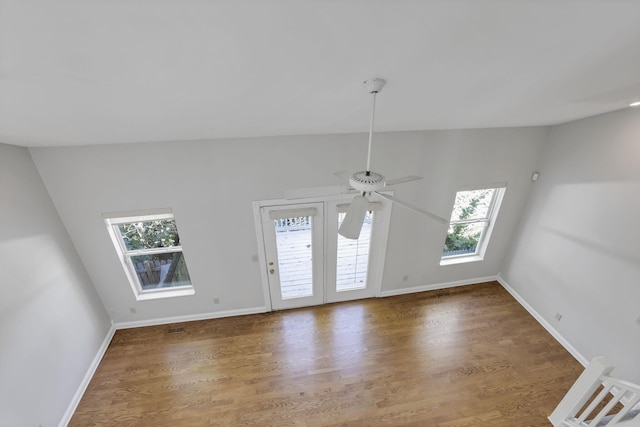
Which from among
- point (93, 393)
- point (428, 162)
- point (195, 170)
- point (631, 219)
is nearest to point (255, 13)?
point (195, 170)

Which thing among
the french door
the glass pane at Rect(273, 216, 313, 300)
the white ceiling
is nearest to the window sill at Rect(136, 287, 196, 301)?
the french door

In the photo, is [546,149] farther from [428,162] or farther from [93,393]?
[93,393]

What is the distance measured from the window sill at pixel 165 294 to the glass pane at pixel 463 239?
3.87m

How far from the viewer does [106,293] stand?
11.1 ft

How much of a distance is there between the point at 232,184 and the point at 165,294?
196 centimetres

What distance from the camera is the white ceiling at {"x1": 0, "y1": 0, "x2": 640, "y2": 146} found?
84cm

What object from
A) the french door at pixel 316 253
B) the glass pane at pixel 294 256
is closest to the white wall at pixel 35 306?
the french door at pixel 316 253

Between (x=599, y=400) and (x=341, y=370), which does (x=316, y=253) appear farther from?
(x=599, y=400)

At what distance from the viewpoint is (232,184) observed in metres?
2.98

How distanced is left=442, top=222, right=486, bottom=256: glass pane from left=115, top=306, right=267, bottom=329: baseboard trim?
3068 mm

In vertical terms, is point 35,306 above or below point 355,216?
below

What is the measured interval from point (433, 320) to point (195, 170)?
12.4 ft

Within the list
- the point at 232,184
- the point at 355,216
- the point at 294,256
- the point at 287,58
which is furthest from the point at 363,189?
the point at 294,256

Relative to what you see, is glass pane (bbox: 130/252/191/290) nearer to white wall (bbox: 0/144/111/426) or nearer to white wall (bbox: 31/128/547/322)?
white wall (bbox: 31/128/547/322)
